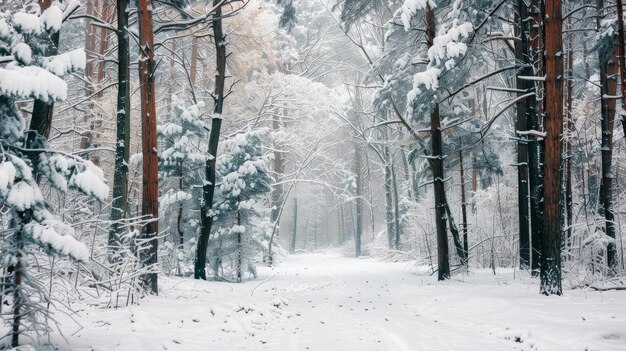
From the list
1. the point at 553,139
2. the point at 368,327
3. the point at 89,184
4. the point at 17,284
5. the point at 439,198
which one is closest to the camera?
the point at 17,284

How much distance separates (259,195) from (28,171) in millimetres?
13910

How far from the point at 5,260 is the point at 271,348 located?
334cm

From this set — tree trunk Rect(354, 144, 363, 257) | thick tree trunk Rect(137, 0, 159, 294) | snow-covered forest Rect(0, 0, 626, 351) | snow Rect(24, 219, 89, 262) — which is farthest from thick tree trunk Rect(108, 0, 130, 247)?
tree trunk Rect(354, 144, 363, 257)

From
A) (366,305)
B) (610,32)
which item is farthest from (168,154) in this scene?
(610,32)

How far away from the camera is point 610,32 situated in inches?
458

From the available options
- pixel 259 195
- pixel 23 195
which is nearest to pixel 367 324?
pixel 23 195

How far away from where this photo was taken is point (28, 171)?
4266 millimetres

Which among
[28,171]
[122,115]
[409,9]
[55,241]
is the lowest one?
[55,241]

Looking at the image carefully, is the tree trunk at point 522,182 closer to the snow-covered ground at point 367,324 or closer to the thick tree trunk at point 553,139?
the snow-covered ground at point 367,324

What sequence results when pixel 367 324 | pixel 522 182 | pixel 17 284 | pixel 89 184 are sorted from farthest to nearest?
pixel 522 182
pixel 367 324
pixel 89 184
pixel 17 284

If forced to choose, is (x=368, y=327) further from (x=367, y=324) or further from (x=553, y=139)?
(x=553, y=139)

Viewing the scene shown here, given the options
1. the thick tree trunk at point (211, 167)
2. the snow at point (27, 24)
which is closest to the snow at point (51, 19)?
the snow at point (27, 24)

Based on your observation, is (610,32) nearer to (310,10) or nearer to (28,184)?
(28,184)

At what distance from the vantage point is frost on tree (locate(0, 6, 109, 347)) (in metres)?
4.17
